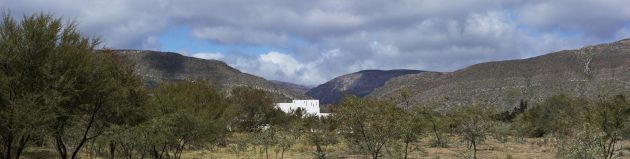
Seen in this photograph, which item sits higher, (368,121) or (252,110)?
(252,110)

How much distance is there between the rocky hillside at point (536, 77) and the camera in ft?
349

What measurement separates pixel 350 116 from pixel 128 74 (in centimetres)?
895

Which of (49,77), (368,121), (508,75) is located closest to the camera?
(49,77)

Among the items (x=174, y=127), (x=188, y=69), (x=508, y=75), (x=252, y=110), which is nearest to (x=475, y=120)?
(x=174, y=127)

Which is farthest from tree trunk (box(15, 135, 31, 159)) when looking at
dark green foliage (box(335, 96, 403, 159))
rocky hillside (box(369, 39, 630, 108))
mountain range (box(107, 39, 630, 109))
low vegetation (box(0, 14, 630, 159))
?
rocky hillside (box(369, 39, 630, 108))

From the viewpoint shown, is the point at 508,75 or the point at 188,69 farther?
the point at 188,69

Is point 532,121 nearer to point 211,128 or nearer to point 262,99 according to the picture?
point 262,99

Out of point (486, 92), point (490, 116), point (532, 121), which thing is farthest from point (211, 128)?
point (486, 92)

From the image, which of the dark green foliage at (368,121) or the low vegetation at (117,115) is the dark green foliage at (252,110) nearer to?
the low vegetation at (117,115)

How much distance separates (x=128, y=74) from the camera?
23.4m

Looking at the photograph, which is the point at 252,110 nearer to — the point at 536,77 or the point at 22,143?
the point at 22,143

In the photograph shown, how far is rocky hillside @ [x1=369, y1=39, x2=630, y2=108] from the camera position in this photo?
10625 centimetres

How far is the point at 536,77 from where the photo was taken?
385ft

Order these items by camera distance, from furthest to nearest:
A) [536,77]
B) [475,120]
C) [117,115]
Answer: [536,77] < [475,120] < [117,115]
